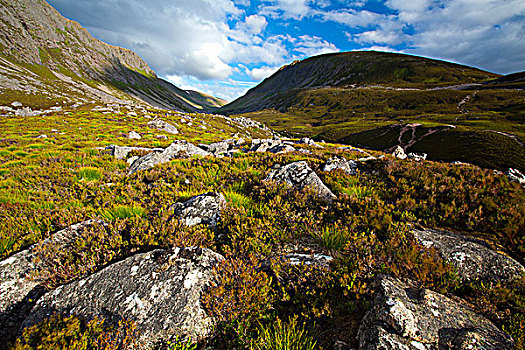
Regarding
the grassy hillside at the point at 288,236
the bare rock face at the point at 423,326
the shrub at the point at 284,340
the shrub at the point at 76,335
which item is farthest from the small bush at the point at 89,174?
the bare rock face at the point at 423,326

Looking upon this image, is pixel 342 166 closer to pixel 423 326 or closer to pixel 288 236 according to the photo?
pixel 288 236

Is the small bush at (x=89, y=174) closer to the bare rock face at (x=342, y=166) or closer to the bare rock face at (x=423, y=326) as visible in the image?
the bare rock face at (x=342, y=166)

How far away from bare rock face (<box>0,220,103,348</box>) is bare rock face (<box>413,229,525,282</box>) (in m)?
6.77

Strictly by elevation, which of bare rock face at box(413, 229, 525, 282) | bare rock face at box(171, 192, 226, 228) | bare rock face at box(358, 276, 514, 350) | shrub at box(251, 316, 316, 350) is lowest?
shrub at box(251, 316, 316, 350)

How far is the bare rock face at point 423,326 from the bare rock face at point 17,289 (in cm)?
484

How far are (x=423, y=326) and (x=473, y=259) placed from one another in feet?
6.30

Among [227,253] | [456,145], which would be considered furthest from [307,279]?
[456,145]

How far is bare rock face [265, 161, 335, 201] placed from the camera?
5.68m

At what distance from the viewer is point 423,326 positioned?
241 centimetres

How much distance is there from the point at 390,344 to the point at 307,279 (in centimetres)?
124

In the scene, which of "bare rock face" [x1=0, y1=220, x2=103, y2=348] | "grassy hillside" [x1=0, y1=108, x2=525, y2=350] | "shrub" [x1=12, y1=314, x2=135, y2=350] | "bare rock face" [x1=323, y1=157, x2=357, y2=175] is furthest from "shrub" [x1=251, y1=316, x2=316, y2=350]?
"bare rock face" [x1=323, y1=157, x2=357, y2=175]

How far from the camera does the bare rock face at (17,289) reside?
2.87 metres

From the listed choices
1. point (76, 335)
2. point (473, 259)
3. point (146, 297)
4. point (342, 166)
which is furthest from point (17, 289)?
point (342, 166)

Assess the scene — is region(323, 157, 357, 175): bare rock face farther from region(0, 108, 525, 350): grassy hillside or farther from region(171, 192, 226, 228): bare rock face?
region(171, 192, 226, 228): bare rock face
